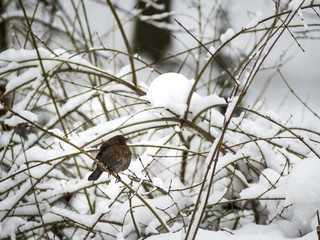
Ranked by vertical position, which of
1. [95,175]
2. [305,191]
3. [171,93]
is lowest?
[305,191]

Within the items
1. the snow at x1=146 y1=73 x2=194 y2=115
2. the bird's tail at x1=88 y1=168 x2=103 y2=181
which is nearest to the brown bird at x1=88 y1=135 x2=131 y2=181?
the bird's tail at x1=88 y1=168 x2=103 y2=181

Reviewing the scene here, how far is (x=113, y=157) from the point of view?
1.31m

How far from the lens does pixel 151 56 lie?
646cm

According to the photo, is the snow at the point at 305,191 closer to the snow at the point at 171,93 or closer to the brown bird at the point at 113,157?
the snow at the point at 171,93

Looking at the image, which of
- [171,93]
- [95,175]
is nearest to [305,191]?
[171,93]

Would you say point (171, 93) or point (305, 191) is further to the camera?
point (171, 93)

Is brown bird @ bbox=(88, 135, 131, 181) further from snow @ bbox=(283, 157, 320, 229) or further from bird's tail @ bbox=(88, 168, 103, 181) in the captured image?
snow @ bbox=(283, 157, 320, 229)

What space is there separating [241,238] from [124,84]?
3.06ft

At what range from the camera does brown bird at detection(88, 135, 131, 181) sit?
4.32 feet

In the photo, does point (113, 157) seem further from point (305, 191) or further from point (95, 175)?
point (305, 191)

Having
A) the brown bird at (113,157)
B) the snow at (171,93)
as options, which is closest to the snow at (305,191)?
the snow at (171,93)

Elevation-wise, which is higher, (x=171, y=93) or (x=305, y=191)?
(x=171, y=93)

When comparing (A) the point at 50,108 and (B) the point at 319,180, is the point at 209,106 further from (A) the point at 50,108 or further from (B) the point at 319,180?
(A) the point at 50,108

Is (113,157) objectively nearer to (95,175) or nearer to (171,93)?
(95,175)
